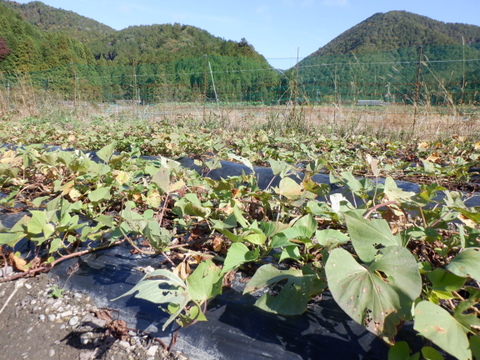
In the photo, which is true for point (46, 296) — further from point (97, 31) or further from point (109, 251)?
point (97, 31)

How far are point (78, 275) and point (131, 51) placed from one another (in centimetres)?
5723

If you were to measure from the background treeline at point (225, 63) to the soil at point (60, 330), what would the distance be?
5641mm

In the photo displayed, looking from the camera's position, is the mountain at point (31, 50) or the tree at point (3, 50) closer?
the mountain at point (31, 50)

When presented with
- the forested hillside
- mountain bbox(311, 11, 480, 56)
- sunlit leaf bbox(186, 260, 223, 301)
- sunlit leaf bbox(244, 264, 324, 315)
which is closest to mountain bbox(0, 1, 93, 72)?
the forested hillside

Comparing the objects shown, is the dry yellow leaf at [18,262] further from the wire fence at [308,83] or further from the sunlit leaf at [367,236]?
the wire fence at [308,83]

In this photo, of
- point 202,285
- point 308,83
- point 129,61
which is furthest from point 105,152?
point 129,61

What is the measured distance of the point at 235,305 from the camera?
0.96 meters

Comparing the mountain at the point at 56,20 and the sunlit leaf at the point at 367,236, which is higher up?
the mountain at the point at 56,20

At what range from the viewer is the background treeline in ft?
26.0

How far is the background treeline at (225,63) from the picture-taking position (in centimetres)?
793

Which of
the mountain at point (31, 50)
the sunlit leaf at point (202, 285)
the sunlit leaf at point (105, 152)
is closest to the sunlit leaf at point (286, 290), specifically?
the sunlit leaf at point (202, 285)

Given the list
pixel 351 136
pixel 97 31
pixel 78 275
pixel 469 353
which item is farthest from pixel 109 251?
pixel 97 31

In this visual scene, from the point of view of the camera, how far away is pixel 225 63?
77.0ft

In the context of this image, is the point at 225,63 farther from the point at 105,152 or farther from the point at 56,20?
the point at 56,20
